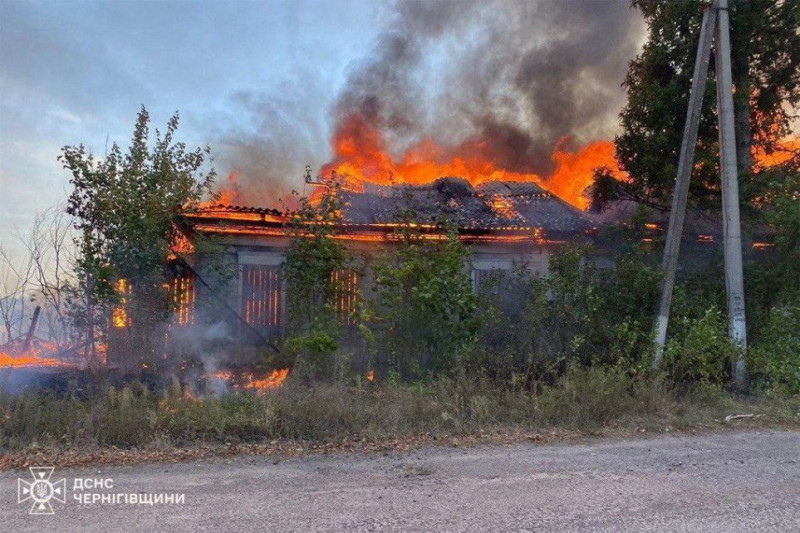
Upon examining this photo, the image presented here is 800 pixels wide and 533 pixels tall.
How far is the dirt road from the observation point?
153 inches

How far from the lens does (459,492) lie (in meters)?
4.49

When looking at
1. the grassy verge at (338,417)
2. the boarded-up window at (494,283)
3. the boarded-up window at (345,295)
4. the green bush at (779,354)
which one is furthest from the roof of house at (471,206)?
the green bush at (779,354)

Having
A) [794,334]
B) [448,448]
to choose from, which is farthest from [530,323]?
[794,334]

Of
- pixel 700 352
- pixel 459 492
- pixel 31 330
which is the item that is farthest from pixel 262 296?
pixel 700 352

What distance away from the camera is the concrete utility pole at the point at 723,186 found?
27.7 ft

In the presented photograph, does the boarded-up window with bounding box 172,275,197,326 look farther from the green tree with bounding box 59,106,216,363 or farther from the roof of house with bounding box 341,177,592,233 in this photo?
the roof of house with bounding box 341,177,592,233

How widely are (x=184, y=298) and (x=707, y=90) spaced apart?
33.2ft

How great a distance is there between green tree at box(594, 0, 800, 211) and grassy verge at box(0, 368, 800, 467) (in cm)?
510

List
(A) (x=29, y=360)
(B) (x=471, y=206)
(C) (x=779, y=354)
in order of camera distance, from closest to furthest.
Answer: (A) (x=29, y=360), (C) (x=779, y=354), (B) (x=471, y=206)

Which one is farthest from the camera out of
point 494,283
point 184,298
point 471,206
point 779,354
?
point 471,206

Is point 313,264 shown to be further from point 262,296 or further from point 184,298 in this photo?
point 184,298

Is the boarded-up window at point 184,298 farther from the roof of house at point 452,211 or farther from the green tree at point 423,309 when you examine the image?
the green tree at point 423,309

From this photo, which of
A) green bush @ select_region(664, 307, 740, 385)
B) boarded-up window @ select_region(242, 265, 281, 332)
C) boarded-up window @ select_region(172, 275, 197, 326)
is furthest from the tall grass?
boarded-up window @ select_region(242, 265, 281, 332)

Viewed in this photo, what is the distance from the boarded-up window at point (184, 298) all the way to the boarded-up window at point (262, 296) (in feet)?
3.83
